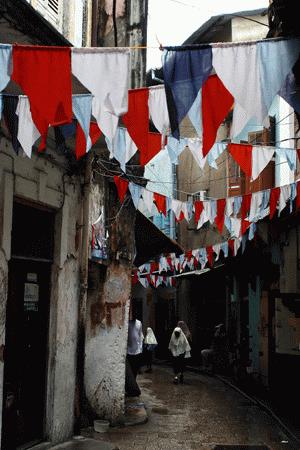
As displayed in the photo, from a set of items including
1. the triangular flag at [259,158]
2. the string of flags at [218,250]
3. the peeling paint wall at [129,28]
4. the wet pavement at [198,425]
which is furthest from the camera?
the string of flags at [218,250]

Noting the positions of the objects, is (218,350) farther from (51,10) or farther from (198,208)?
(51,10)

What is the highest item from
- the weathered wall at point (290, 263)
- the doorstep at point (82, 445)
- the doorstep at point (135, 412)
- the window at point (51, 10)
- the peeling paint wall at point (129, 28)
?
the peeling paint wall at point (129, 28)

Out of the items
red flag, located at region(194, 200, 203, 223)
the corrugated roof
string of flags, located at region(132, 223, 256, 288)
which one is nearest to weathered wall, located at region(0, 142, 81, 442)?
red flag, located at region(194, 200, 203, 223)

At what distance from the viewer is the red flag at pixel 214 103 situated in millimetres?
5145

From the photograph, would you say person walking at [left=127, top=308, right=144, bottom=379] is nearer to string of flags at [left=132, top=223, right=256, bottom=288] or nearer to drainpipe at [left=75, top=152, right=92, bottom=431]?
drainpipe at [left=75, top=152, right=92, bottom=431]

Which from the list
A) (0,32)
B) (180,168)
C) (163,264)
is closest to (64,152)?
(0,32)

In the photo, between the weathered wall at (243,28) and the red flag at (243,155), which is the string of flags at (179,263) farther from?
the red flag at (243,155)

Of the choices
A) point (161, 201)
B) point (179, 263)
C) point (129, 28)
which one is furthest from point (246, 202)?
point (179, 263)

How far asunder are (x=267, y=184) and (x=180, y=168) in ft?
38.1

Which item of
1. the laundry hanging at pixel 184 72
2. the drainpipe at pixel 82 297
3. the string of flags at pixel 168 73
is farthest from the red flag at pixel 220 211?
the laundry hanging at pixel 184 72

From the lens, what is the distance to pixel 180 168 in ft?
96.5

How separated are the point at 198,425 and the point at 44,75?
8679mm

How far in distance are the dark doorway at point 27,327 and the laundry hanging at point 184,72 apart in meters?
3.53

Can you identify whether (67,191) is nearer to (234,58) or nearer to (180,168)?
(234,58)
